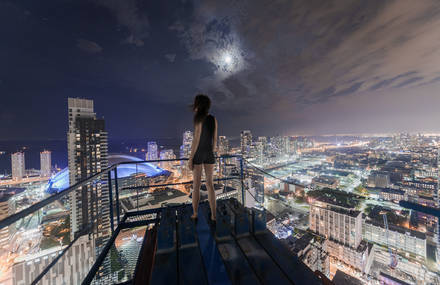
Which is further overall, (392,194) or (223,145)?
(223,145)

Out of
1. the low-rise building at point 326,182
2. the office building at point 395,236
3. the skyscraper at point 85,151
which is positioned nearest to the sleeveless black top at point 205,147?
the office building at point 395,236

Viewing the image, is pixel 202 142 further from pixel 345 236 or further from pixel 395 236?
pixel 395 236

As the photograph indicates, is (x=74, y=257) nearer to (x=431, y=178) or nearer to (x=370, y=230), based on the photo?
(x=370, y=230)

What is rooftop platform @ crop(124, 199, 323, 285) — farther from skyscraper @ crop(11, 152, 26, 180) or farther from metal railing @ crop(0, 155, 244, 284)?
skyscraper @ crop(11, 152, 26, 180)

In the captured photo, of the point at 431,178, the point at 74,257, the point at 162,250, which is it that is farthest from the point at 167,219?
the point at 431,178

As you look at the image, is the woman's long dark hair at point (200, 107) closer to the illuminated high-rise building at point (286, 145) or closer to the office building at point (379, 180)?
the office building at point (379, 180)

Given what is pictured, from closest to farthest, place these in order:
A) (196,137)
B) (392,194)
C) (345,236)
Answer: (196,137), (345,236), (392,194)

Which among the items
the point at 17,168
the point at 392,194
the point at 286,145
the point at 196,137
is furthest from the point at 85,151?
the point at 286,145
